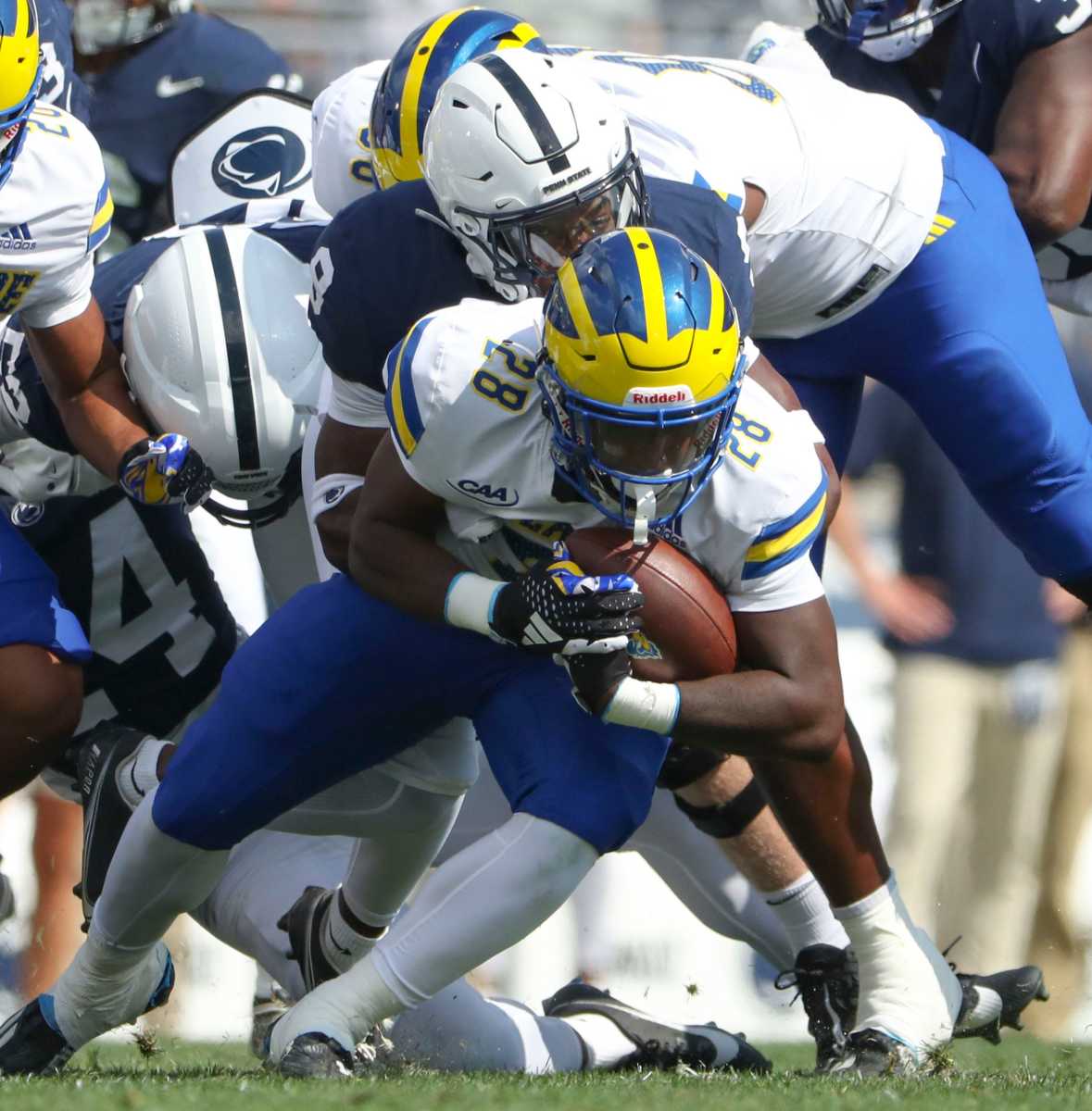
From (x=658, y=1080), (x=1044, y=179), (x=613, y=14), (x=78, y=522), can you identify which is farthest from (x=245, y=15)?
(x=658, y=1080)

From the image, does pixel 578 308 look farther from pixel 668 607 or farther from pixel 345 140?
pixel 345 140

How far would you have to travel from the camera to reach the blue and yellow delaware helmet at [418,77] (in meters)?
4.07

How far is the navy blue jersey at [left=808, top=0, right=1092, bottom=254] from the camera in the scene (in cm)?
439

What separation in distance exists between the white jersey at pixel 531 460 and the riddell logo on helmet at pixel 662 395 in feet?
0.58

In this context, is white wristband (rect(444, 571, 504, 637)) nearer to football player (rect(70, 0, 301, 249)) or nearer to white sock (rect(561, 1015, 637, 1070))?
white sock (rect(561, 1015, 637, 1070))

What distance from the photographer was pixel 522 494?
3447 mm

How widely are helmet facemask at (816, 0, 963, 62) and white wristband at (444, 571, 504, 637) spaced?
1773 mm

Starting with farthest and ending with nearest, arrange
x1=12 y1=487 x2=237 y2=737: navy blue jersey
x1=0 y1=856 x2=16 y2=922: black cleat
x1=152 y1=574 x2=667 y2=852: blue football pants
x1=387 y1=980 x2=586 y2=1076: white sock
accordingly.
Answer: x1=0 y1=856 x2=16 y2=922: black cleat → x1=12 y1=487 x2=237 y2=737: navy blue jersey → x1=387 y1=980 x2=586 y2=1076: white sock → x1=152 y1=574 x2=667 y2=852: blue football pants

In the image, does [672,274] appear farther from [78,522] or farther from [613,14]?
[613,14]

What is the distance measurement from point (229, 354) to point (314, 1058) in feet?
4.89

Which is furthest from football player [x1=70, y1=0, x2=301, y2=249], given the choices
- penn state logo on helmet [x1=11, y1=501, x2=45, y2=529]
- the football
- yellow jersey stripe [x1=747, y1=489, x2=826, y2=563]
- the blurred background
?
yellow jersey stripe [x1=747, y1=489, x2=826, y2=563]

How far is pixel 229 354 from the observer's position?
4.19 metres

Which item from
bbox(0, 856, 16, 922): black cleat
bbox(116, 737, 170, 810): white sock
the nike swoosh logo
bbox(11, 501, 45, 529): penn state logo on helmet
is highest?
the nike swoosh logo

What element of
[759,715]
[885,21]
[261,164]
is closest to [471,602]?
[759,715]
